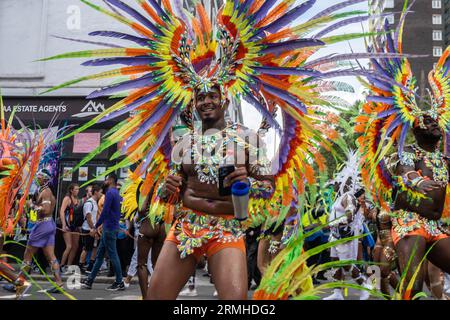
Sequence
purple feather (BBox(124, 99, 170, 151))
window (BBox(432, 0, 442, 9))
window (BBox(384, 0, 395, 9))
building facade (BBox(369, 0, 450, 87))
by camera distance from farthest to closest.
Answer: window (BBox(432, 0, 442, 9)) → window (BBox(384, 0, 395, 9)) → building facade (BBox(369, 0, 450, 87)) → purple feather (BBox(124, 99, 170, 151))

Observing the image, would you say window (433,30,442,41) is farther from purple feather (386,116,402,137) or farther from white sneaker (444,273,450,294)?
purple feather (386,116,402,137)

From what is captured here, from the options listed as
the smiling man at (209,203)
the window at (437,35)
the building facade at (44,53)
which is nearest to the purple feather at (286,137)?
the smiling man at (209,203)

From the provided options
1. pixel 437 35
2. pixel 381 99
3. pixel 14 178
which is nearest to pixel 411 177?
pixel 381 99

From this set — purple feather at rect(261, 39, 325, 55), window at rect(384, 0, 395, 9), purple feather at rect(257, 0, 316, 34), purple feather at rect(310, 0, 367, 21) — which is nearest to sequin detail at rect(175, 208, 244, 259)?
purple feather at rect(261, 39, 325, 55)

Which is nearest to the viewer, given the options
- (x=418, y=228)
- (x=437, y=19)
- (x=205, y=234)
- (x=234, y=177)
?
(x=234, y=177)

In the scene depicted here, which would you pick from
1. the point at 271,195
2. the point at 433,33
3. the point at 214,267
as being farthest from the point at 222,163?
the point at 433,33

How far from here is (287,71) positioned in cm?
330

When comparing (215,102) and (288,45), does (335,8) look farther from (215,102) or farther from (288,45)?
(215,102)

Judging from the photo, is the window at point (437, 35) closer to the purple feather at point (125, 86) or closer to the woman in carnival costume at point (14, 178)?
the woman in carnival costume at point (14, 178)

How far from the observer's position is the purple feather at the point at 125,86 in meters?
3.37

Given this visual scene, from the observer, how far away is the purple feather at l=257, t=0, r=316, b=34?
10.6 feet

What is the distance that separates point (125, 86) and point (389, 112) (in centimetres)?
270
